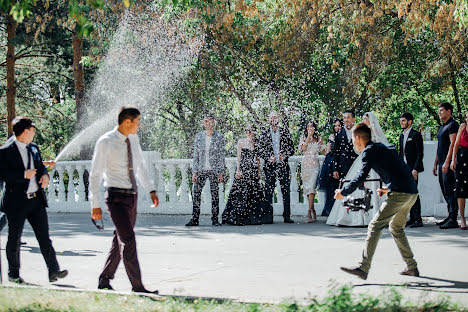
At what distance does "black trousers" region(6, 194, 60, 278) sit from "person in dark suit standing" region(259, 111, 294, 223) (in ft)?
23.7

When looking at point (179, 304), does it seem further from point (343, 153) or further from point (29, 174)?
point (343, 153)

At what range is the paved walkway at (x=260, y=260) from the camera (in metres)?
7.78

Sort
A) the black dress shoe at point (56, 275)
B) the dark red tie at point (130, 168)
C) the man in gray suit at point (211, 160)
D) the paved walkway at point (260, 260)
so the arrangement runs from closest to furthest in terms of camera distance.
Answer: the dark red tie at point (130, 168) < the paved walkway at point (260, 260) < the black dress shoe at point (56, 275) < the man in gray suit at point (211, 160)

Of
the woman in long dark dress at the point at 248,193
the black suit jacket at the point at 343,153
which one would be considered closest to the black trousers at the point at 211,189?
the woman in long dark dress at the point at 248,193

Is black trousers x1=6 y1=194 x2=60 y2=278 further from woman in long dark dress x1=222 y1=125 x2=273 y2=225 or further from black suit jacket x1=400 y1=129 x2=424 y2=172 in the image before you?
black suit jacket x1=400 y1=129 x2=424 y2=172

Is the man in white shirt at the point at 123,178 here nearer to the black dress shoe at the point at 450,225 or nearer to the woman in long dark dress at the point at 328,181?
the black dress shoe at the point at 450,225

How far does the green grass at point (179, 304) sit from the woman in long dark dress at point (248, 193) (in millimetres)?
7907

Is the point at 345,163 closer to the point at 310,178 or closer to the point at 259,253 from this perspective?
the point at 310,178

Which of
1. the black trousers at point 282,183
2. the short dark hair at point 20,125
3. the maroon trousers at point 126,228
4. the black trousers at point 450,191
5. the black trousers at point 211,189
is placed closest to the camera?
the maroon trousers at point 126,228

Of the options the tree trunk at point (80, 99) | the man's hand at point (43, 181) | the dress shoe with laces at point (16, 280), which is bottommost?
the dress shoe with laces at point (16, 280)

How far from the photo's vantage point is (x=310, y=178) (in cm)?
1575

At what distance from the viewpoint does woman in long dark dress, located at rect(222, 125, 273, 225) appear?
49.9 ft

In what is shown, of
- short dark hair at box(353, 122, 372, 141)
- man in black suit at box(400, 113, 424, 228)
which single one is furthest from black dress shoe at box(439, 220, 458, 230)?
short dark hair at box(353, 122, 372, 141)

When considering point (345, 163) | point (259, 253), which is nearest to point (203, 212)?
point (345, 163)
